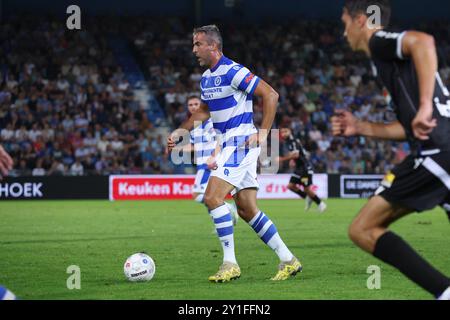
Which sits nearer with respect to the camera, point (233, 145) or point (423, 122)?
point (423, 122)

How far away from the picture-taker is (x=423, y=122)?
18.4ft

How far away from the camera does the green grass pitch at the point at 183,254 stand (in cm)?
804

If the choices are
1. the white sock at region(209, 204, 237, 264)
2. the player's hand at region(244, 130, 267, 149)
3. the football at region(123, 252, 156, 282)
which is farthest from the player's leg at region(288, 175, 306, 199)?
the football at region(123, 252, 156, 282)

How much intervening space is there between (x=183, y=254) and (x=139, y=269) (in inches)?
118

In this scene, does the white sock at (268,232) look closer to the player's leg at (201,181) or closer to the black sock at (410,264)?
the black sock at (410,264)

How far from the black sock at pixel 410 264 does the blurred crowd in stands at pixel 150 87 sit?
913 inches

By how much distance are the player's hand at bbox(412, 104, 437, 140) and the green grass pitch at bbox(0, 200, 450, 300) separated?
230cm

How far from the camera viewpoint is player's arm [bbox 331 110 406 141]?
620 centimetres

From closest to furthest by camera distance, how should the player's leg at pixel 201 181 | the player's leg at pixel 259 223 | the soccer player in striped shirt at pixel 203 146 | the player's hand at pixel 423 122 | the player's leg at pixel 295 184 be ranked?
the player's hand at pixel 423 122 < the player's leg at pixel 259 223 < the soccer player in striped shirt at pixel 203 146 < the player's leg at pixel 201 181 < the player's leg at pixel 295 184

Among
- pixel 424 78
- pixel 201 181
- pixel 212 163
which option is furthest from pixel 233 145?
pixel 201 181

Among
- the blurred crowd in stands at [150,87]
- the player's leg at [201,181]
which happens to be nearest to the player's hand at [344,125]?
the player's leg at [201,181]

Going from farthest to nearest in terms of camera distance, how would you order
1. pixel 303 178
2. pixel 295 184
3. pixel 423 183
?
pixel 295 184
pixel 303 178
pixel 423 183

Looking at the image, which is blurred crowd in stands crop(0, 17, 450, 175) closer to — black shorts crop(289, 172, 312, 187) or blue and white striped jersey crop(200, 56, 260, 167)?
black shorts crop(289, 172, 312, 187)

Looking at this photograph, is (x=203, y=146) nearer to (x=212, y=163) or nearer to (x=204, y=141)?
(x=204, y=141)
